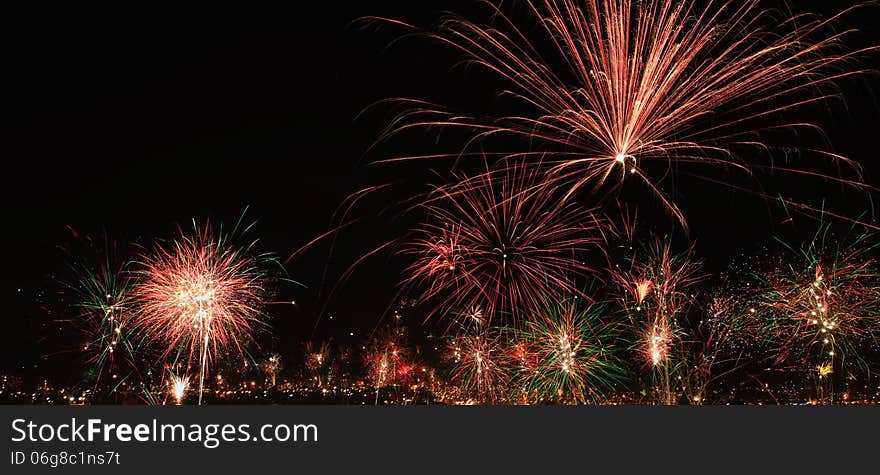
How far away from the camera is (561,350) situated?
32.5 metres

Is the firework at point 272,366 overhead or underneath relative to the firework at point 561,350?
overhead

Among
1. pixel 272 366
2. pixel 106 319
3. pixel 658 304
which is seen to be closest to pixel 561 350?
Result: pixel 658 304

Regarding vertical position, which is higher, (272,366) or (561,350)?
(272,366)

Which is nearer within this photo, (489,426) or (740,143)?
(489,426)

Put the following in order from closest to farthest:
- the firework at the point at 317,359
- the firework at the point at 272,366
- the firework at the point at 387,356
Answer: the firework at the point at 272,366 < the firework at the point at 317,359 < the firework at the point at 387,356

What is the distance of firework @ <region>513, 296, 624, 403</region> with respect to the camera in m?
31.8

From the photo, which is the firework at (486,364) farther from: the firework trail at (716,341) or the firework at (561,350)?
the firework trail at (716,341)

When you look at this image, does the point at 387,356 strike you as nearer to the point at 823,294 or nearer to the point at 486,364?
the point at 486,364

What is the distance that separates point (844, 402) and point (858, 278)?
12415 millimetres

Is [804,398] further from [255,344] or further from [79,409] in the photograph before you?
[79,409]

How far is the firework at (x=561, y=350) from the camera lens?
104 feet

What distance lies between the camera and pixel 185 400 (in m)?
45.1

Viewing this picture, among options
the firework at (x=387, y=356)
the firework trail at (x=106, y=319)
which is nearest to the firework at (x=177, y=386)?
the firework trail at (x=106, y=319)

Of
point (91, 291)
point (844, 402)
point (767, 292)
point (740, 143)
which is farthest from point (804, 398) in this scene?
point (91, 291)
